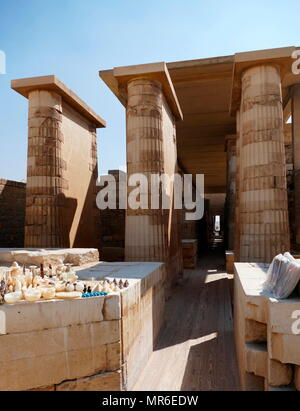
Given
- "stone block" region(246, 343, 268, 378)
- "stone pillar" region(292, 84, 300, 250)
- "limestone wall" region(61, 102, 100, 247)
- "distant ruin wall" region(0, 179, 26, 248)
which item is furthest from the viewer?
"stone pillar" region(292, 84, 300, 250)

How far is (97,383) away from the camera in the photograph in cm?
339

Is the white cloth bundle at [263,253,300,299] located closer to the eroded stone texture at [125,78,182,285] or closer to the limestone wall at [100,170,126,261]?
the eroded stone texture at [125,78,182,285]

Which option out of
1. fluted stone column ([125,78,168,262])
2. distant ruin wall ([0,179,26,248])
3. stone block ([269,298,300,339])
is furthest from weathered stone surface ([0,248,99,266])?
distant ruin wall ([0,179,26,248])

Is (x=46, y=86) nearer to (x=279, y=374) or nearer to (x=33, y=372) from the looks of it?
(x=33, y=372)

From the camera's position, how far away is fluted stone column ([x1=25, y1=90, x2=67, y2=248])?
328 inches

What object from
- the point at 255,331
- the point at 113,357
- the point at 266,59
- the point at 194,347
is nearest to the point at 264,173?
the point at 266,59

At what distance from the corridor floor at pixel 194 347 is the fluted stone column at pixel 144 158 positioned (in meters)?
1.55

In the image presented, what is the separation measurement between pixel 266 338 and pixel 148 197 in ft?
15.8

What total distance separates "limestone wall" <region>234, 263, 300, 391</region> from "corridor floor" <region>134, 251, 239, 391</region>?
2.97 feet

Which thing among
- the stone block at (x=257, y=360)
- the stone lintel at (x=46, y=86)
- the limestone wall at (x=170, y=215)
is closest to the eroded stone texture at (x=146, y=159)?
the limestone wall at (x=170, y=215)

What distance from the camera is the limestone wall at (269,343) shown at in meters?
2.96

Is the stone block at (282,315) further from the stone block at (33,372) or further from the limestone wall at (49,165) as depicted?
the limestone wall at (49,165)

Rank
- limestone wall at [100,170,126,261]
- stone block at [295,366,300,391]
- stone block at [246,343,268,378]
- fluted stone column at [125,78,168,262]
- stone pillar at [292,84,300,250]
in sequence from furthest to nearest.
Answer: limestone wall at [100,170,126,261]
stone pillar at [292,84,300,250]
fluted stone column at [125,78,168,262]
stone block at [246,343,268,378]
stone block at [295,366,300,391]

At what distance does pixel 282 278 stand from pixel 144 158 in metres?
5.14
